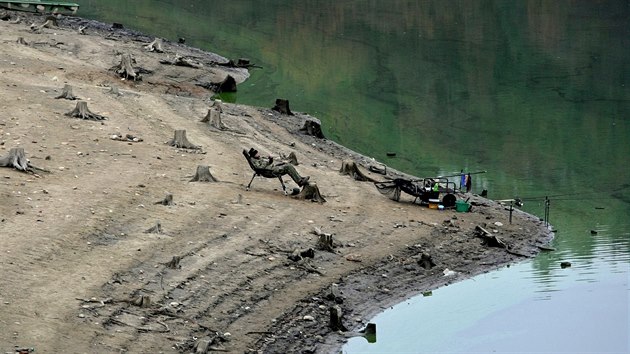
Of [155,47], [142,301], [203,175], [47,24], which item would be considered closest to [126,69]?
[155,47]

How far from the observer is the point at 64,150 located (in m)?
24.8

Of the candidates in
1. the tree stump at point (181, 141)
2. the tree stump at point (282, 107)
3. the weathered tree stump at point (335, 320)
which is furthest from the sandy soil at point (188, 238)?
the tree stump at point (282, 107)

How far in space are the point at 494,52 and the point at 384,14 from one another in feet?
32.3

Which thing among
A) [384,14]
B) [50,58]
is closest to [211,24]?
[384,14]

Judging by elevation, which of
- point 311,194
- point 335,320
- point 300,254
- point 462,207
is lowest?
point 335,320

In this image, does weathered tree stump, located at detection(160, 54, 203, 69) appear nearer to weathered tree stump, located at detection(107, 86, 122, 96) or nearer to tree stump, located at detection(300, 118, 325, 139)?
weathered tree stump, located at detection(107, 86, 122, 96)

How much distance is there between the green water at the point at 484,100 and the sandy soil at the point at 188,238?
1.06m

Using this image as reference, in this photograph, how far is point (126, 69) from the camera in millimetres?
36781

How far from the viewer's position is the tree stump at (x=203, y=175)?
79.7ft

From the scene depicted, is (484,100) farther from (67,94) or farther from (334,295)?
(334,295)

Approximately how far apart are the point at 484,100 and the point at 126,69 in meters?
10.2

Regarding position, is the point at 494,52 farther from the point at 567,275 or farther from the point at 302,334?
the point at 302,334

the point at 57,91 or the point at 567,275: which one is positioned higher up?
the point at 57,91

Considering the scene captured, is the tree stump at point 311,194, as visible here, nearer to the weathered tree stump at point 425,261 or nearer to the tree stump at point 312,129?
the weathered tree stump at point 425,261
